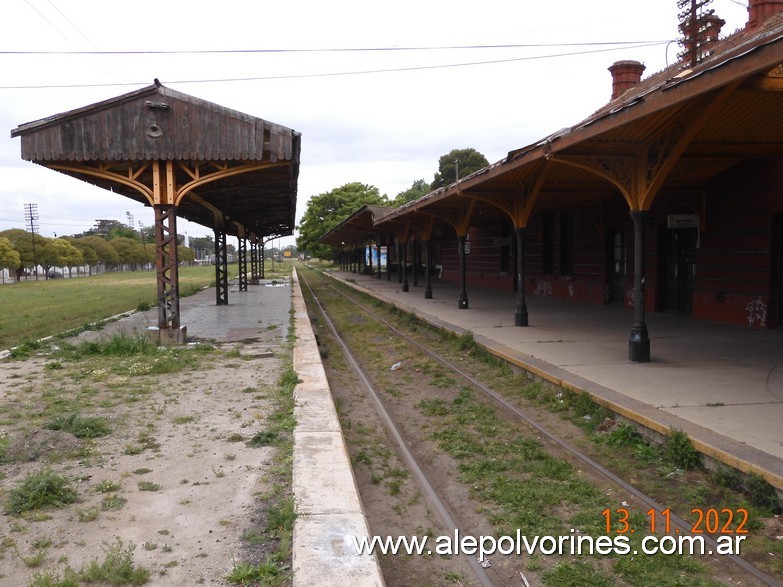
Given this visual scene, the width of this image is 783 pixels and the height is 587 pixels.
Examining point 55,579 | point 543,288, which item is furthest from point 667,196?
point 55,579

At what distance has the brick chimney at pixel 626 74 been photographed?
2261cm

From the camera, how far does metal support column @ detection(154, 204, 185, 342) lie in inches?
472

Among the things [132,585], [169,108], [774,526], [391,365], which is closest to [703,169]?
[391,365]

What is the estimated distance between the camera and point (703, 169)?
11.0 metres

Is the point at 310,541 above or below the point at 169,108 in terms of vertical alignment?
below

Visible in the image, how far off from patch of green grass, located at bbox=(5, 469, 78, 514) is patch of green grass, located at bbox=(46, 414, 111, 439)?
4.38 ft

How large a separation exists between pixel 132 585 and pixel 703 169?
11069mm

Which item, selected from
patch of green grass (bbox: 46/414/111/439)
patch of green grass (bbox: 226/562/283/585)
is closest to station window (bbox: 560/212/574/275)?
patch of green grass (bbox: 46/414/111/439)

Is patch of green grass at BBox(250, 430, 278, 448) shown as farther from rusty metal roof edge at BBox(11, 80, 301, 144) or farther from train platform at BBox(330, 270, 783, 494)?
rusty metal roof edge at BBox(11, 80, 301, 144)

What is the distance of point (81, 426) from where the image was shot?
606 centimetres

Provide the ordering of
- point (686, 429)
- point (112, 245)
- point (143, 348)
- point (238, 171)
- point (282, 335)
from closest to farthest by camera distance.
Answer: point (686, 429)
point (143, 348)
point (238, 171)
point (282, 335)
point (112, 245)

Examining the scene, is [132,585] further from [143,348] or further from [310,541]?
[143,348]

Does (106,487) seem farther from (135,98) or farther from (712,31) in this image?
(712,31)

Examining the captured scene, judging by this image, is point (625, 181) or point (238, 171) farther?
point (238, 171)
